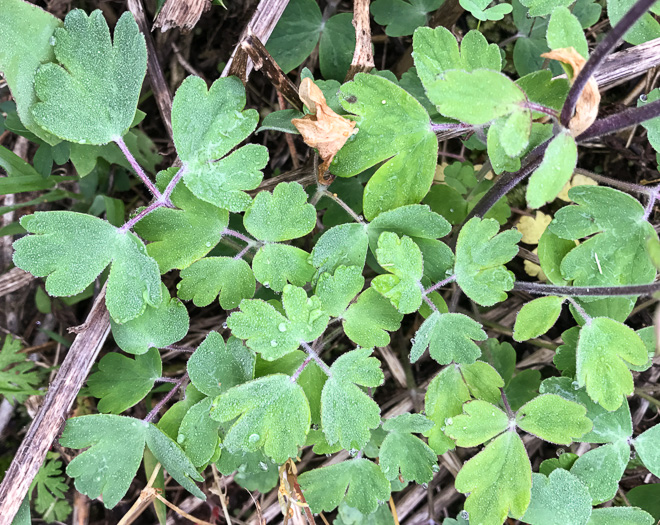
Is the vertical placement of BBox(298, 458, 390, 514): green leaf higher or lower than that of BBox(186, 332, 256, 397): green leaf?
lower

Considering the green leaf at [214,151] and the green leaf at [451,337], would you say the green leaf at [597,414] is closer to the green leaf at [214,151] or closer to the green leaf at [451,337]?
the green leaf at [451,337]

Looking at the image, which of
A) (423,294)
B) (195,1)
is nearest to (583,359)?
(423,294)

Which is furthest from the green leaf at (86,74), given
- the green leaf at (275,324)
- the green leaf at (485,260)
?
the green leaf at (485,260)

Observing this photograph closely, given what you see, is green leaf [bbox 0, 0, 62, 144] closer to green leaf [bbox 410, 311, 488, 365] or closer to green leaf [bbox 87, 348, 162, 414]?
green leaf [bbox 87, 348, 162, 414]

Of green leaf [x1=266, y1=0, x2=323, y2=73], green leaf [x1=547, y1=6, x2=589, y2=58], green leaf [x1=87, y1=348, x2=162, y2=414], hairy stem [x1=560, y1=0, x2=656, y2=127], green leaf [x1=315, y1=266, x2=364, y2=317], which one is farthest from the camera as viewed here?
green leaf [x1=266, y1=0, x2=323, y2=73]

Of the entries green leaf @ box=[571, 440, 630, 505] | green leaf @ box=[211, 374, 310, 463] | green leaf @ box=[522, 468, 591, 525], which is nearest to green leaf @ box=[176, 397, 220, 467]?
green leaf @ box=[211, 374, 310, 463]

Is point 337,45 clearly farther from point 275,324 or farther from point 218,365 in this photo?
point 218,365

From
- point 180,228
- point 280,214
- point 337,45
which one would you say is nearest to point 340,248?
point 280,214
